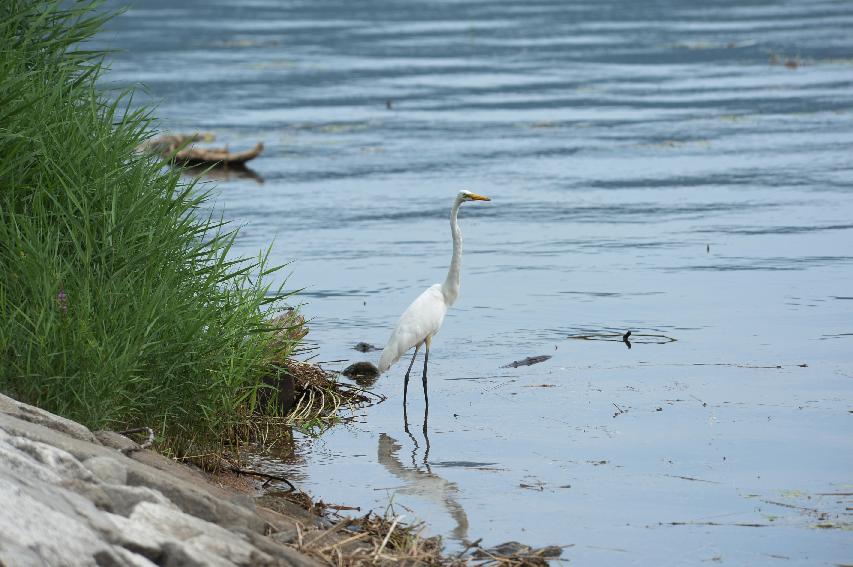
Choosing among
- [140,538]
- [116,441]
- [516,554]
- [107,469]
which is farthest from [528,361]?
[140,538]

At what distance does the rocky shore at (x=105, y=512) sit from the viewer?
5.08 m

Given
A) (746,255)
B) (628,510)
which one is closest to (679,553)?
(628,510)

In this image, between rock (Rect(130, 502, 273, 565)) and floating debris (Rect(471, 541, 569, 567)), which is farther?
floating debris (Rect(471, 541, 569, 567))

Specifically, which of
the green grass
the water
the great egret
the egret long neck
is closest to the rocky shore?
the green grass

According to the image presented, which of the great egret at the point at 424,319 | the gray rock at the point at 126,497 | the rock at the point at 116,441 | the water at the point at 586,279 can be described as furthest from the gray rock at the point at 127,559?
the great egret at the point at 424,319

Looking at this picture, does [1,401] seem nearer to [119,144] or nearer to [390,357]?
[119,144]

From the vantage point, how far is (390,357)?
35.3 feet

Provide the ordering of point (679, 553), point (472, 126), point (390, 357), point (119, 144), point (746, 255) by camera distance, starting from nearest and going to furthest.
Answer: point (679, 553) < point (119, 144) < point (390, 357) < point (746, 255) < point (472, 126)

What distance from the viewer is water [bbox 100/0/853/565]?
8.34m

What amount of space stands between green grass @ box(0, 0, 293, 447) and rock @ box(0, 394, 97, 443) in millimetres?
774

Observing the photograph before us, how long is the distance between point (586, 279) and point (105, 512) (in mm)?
9410

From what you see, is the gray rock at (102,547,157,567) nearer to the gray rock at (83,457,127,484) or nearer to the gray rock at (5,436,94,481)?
the gray rock at (5,436,94,481)

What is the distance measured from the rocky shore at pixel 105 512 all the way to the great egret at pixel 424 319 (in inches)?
150

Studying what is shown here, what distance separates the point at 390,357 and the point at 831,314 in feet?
13.4
